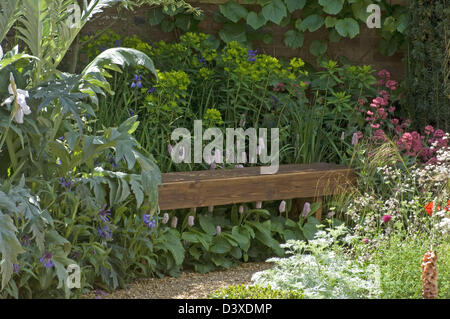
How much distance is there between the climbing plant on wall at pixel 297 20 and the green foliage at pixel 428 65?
10.4 inches

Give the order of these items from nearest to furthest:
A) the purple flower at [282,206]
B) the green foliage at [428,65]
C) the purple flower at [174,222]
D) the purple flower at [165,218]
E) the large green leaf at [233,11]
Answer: the purple flower at [165,218]
the purple flower at [174,222]
the purple flower at [282,206]
the green foliage at [428,65]
the large green leaf at [233,11]

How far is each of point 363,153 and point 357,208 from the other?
0.54 meters

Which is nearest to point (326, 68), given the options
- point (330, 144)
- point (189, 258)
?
point (330, 144)

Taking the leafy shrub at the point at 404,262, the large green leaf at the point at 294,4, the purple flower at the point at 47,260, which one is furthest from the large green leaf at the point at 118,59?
the large green leaf at the point at 294,4

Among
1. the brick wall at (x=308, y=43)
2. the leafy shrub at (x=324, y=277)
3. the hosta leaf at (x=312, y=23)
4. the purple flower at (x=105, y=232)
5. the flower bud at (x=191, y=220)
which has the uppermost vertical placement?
the hosta leaf at (x=312, y=23)

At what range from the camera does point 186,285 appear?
188 inches

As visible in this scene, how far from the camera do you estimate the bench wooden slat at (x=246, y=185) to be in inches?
198

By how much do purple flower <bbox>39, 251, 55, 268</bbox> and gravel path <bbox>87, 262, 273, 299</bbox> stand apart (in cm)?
49

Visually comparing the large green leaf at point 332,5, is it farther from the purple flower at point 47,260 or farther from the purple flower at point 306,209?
the purple flower at point 47,260

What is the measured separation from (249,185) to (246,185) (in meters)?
0.02

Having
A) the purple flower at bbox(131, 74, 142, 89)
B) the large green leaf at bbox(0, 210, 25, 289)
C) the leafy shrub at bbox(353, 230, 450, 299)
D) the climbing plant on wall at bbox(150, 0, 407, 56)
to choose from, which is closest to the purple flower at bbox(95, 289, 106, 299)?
the large green leaf at bbox(0, 210, 25, 289)

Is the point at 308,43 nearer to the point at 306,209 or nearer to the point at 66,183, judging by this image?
the point at 306,209

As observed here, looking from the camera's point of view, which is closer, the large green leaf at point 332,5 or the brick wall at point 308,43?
the large green leaf at point 332,5

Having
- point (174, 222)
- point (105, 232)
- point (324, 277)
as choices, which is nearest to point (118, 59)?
point (105, 232)
